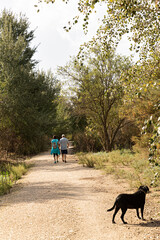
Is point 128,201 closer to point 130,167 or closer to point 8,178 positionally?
point 8,178

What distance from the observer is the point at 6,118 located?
68.0ft

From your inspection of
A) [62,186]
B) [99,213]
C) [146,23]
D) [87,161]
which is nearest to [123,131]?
[87,161]

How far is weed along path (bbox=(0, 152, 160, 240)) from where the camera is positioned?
506 centimetres

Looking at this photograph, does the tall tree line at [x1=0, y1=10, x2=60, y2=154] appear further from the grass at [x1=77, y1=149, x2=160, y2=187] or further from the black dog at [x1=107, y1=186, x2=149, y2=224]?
the black dog at [x1=107, y1=186, x2=149, y2=224]

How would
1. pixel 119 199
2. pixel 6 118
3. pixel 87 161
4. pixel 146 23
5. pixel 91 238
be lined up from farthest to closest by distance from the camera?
pixel 6 118 < pixel 87 161 < pixel 146 23 < pixel 119 199 < pixel 91 238

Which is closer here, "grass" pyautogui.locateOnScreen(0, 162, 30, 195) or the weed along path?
the weed along path

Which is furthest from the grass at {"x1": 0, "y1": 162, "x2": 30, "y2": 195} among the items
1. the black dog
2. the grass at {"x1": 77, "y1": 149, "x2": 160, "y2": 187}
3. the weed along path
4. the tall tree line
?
the tall tree line

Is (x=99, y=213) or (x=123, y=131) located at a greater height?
(x=123, y=131)

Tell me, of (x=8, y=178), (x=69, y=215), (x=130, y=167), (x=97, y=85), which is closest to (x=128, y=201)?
(x=69, y=215)

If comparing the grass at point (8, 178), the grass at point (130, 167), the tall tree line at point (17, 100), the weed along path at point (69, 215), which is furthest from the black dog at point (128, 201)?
the tall tree line at point (17, 100)

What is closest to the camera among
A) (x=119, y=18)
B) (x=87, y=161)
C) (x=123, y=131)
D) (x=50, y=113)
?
(x=119, y=18)

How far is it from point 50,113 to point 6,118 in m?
11.0

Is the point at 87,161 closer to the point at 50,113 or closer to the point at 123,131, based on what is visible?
the point at 123,131

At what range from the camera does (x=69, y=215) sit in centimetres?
618
